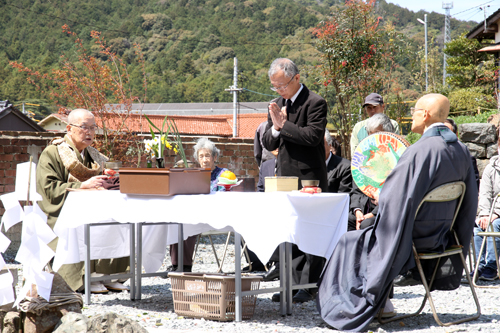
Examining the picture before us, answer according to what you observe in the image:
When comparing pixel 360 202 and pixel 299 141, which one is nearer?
pixel 299 141

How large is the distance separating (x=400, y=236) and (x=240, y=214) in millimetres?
967

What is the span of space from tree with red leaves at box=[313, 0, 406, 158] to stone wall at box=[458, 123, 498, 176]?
2.67m

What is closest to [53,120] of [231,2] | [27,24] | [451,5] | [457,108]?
[27,24]

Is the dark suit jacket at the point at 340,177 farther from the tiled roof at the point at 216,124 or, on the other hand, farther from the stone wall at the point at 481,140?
the tiled roof at the point at 216,124

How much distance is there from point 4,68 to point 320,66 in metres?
50.3

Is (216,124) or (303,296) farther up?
(216,124)

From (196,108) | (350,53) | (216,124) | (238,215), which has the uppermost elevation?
(196,108)

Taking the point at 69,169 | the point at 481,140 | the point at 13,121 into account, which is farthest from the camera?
the point at 13,121

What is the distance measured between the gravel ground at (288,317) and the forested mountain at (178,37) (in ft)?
158

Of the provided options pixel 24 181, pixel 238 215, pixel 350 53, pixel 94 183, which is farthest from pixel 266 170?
pixel 350 53

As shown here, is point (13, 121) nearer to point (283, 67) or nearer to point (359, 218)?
point (359, 218)

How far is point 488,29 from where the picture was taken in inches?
832

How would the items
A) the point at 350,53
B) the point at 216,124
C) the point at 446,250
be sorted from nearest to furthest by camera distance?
the point at 446,250 < the point at 350,53 < the point at 216,124

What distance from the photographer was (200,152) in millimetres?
5336
